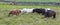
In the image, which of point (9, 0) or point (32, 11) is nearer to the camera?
point (32, 11)

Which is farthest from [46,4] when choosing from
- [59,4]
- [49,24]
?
[49,24]

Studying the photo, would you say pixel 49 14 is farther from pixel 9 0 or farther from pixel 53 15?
pixel 9 0

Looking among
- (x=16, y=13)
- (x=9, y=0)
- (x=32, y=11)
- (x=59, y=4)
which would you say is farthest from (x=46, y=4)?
(x=16, y=13)

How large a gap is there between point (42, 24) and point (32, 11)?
238 inches

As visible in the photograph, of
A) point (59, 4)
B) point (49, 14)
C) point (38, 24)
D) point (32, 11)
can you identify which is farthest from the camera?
point (59, 4)

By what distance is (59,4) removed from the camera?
24359mm

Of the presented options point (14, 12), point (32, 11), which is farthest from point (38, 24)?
point (32, 11)

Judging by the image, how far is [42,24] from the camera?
9.48m

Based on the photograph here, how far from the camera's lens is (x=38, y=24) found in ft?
30.8

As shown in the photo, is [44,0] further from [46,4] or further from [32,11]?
[32,11]

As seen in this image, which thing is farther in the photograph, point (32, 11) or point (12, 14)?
point (32, 11)

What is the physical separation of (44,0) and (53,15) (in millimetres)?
16278

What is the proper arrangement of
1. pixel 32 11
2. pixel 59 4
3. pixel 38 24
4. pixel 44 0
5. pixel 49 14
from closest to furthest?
pixel 38 24
pixel 49 14
pixel 32 11
pixel 59 4
pixel 44 0

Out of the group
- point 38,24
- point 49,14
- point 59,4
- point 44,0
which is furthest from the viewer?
point 44,0
